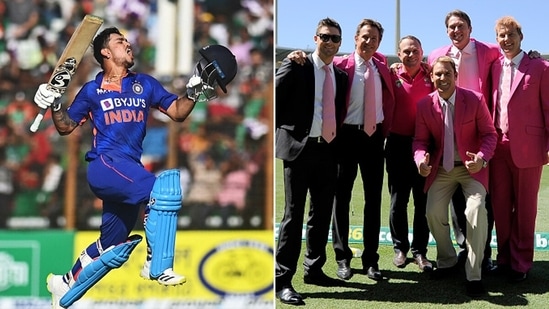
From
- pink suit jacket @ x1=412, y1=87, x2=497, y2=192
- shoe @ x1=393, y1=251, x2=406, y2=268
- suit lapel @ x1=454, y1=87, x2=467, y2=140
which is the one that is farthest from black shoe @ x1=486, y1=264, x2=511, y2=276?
suit lapel @ x1=454, y1=87, x2=467, y2=140

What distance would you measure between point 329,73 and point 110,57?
147 centimetres

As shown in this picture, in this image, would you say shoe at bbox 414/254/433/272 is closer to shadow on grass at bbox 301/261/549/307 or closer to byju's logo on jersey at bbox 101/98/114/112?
shadow on grass at bbox 301/261/549/307

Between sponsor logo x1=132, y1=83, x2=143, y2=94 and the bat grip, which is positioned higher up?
sponsor logo x1=132, y1=83, x2=143, y2=94

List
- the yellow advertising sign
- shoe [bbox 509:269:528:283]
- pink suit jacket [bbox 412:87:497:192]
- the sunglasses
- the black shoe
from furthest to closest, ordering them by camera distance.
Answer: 1. the black shoe
2. shoe [bbox 509:269:528:283]
3. pink suit jacket [bbox 412:87:497:192]
4. the sunglasses
5. the yellow advertising sign

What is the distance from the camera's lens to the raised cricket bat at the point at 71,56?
2.80m

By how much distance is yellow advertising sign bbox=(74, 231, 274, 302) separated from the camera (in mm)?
2895

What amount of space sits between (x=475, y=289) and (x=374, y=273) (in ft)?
2.26

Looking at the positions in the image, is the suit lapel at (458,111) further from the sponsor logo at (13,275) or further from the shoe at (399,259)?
the sponsor logo at (13,275)

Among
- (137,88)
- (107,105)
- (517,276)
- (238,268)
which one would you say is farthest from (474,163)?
(107,105)

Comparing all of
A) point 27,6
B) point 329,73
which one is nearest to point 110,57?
point 27,6

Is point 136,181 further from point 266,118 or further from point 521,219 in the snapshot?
point 521,219

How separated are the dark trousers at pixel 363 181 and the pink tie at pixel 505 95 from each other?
82 cm

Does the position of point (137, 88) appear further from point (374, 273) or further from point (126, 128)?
point (374, 273)

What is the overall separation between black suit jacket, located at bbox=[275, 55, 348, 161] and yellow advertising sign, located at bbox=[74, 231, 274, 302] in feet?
2.67
